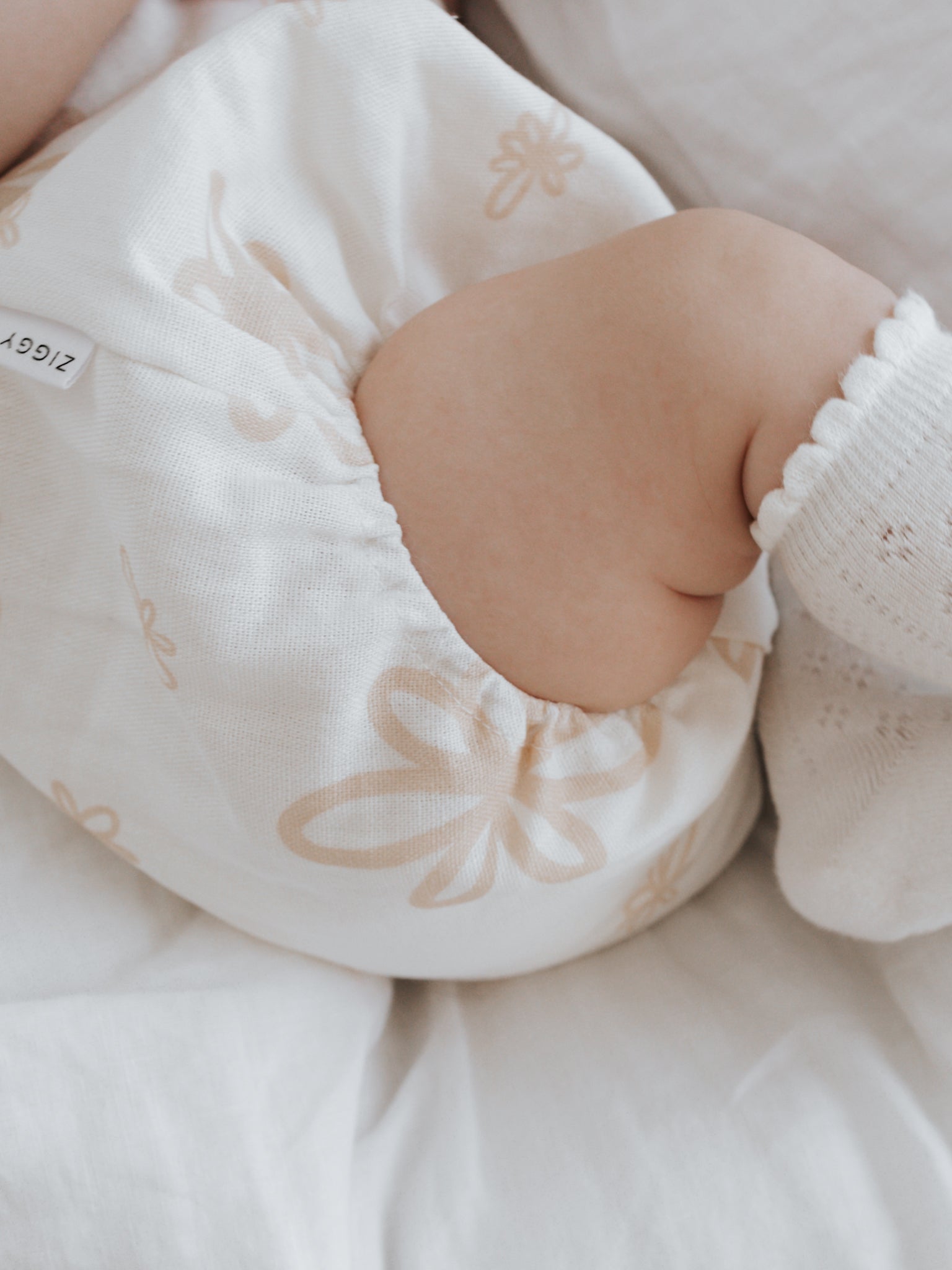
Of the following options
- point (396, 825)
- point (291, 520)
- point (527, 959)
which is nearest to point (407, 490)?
point (291, 520)

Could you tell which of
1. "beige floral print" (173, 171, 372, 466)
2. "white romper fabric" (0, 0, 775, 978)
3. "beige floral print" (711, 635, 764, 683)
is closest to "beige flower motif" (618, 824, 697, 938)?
"white romper fabric" (0, 0, 775, 978)

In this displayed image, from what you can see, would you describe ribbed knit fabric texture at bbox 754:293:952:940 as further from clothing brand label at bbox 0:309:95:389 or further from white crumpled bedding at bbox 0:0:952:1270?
clothing brand label at bbox 0:309:95:389

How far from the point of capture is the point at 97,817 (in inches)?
25.0

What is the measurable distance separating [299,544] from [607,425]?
189 mm

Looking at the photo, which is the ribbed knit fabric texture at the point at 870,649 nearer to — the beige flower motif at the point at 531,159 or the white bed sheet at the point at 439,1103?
the white bed sheet at the point at 439,1103

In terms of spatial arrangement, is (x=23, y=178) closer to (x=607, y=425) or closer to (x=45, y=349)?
(x=45, y=349)

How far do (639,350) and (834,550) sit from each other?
0.16 m

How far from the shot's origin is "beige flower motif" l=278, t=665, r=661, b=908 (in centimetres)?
57

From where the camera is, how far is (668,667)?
0.64 meters

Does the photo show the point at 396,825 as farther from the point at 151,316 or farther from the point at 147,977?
the point at 151,316

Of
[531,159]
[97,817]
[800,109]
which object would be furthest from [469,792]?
[800,109]

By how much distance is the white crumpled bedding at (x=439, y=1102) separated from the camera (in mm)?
546

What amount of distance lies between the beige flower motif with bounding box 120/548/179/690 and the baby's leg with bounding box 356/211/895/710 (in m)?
0.15

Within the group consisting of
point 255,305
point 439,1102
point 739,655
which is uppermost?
point 255,305
